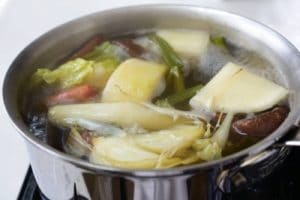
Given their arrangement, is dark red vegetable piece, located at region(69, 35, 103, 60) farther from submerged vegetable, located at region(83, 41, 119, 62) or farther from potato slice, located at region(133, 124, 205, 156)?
potato slice, located at region(133, 124, 205, 156)

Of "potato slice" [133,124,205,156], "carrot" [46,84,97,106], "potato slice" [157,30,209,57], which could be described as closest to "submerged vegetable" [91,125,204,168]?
"potato slice" [133,124,205,156]

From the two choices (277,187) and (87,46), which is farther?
(87,46)

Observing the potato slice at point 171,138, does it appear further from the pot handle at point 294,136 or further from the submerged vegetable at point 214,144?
the pot handle at point 294,136

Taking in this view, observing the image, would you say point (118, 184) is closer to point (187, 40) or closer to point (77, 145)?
point (77, 145)

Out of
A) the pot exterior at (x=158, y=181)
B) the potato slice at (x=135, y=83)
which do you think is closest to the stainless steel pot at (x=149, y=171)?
the pot exterior at (x=158, y=181)

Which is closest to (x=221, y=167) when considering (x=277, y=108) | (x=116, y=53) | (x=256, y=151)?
(x=256, y=151)

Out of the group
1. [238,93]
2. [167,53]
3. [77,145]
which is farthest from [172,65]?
[77,145]

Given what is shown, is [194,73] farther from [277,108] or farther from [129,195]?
[129,195]
